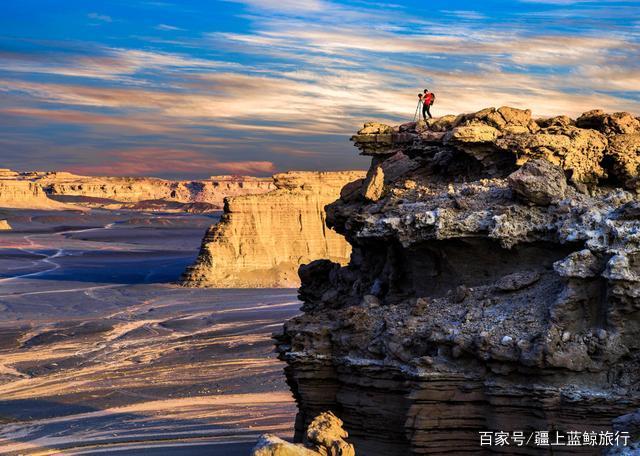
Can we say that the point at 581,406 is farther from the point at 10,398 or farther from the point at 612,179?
the point at 10,398

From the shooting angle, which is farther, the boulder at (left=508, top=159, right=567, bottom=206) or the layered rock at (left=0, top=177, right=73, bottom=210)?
the layered rock at (left=0, top=177, right=73, bottom=210)

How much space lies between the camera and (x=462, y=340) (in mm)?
11055

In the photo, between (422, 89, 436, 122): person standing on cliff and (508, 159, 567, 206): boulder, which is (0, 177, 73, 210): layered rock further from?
(508, 159, 567, 206): boulder

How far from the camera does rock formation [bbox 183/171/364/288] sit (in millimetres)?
58469

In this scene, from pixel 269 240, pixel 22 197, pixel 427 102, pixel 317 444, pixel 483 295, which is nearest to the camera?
pixel 317 444

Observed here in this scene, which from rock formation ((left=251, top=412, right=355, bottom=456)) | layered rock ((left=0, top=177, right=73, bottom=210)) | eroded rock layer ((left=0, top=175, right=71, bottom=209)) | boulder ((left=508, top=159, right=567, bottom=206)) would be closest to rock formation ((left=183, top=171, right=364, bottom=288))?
boulder ((left=508, top=159, right=567, bottom=206))

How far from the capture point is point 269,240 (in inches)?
2387

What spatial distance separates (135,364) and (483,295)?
22.7m

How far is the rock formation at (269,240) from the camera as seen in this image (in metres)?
58.5

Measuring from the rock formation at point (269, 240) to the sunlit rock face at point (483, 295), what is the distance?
42.7 m

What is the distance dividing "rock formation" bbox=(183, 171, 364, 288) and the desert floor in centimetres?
269

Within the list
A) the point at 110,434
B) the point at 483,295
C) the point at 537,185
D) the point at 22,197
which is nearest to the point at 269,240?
the point at 110,434

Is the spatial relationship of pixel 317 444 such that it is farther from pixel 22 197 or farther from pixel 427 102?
pixel 22 197

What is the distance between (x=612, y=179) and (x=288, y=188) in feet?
163
